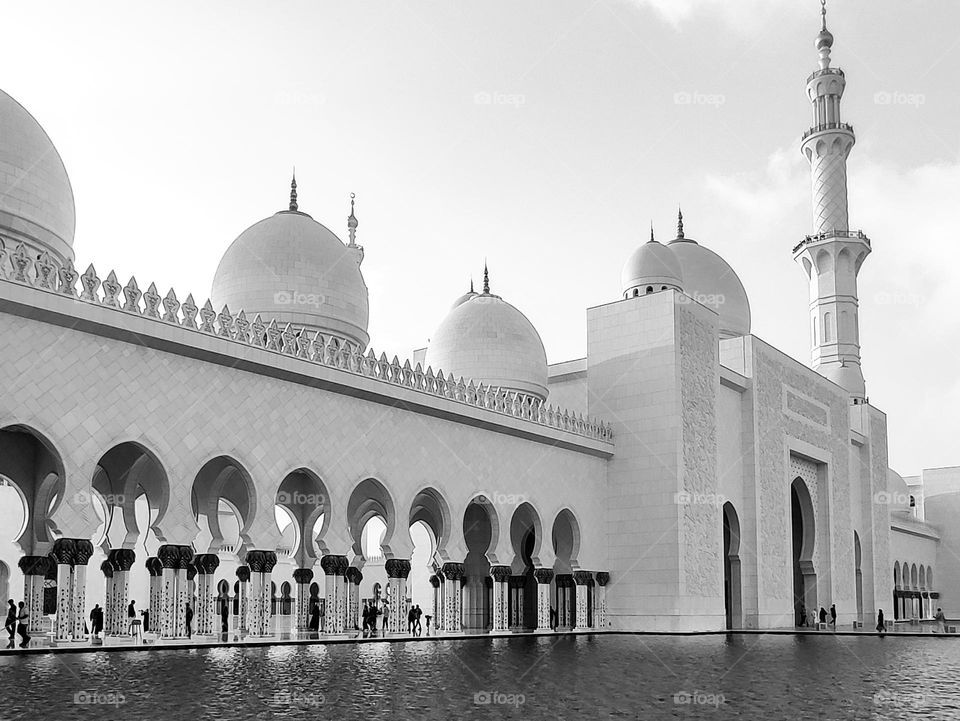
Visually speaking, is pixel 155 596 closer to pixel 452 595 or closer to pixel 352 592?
pixel 352 592

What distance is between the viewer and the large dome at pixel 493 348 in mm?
20344

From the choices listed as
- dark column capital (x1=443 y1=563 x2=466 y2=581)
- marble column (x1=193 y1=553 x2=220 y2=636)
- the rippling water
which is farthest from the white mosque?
the rippling water

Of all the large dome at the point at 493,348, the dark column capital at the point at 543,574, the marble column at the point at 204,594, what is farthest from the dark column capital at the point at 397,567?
the large dome at the point at 493,348

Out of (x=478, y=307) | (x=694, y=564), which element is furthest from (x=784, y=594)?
(x=478, y=307)


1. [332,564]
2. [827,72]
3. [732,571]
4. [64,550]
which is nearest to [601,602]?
[732,571]

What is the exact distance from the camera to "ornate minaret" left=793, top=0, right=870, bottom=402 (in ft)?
87.0

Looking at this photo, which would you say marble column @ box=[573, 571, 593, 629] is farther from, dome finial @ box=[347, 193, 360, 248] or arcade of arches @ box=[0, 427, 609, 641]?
dome finial @ box=[347, 193, 360, 248]

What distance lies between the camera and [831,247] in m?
26.4

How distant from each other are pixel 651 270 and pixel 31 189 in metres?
12.9

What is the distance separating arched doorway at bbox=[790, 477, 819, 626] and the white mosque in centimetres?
6

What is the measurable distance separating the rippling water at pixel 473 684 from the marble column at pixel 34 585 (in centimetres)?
173

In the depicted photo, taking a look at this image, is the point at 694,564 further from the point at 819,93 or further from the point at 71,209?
the point at 819,93

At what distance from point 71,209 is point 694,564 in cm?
1174

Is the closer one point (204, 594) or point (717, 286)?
point (204, 594)
